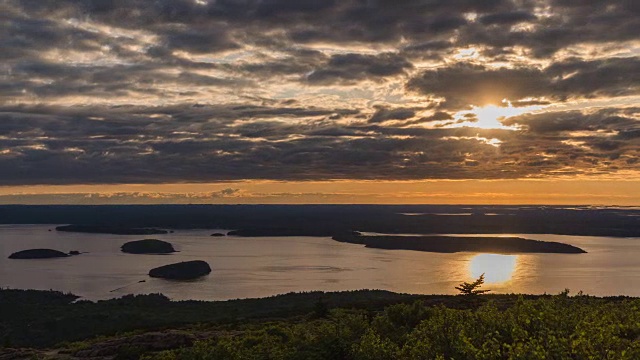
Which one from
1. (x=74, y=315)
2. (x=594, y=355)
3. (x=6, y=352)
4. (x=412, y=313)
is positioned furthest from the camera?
(x=74, y=315)

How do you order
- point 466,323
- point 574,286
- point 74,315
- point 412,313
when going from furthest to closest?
1. point 574,286
2. point 74,315
3. point 412,313
4. point 466,323

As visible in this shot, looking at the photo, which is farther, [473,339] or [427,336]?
[427,336]

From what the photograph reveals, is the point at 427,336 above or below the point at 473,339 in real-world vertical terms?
below

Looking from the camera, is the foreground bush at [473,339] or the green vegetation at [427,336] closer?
the foreground bush at [473,339]

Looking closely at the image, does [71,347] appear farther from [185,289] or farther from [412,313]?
[185,289]

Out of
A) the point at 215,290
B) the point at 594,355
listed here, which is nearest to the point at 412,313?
the point at 594,355

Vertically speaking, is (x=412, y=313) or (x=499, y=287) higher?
(x=412, y=313)

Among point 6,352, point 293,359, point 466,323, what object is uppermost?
point 466,323

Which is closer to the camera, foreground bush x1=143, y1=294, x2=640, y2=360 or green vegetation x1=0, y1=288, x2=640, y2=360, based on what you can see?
foreground bush x1=143, y1=294, x2=640, y2=360

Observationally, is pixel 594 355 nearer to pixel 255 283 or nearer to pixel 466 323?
pixel 466 323

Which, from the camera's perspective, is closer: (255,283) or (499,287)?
(499,287)
